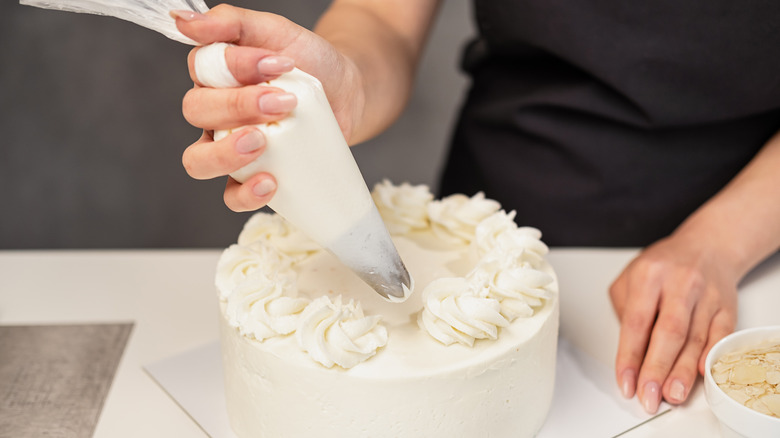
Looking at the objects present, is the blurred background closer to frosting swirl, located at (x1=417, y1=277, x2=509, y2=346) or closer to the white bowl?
Answer: frosting swirl, located at (x1=417, y1=277, x2=509, y2=346)

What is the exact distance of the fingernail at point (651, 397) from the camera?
1078 mm

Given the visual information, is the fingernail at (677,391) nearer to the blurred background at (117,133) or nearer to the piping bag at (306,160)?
the piping bag at (306,160)

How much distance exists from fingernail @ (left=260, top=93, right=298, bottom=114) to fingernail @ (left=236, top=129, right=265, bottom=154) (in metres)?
0.03

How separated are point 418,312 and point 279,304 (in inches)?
7.9

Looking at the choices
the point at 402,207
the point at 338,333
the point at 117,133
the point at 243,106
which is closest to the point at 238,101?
the point at 243,106

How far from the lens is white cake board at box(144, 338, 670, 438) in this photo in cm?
106

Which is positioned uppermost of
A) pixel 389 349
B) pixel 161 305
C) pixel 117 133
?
pixel 389 349

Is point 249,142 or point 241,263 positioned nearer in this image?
Result: point 249,142

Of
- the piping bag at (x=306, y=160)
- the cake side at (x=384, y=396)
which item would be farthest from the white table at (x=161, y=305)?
the piping bag at (x=306, y=160)

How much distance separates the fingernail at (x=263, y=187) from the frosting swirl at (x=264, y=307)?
0.66ft

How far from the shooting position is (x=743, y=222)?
132 centimetres

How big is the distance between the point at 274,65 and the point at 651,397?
73cm

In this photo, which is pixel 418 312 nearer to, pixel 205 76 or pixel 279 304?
pixel 279 304

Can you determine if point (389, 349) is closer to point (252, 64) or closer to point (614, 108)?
point (252, 64)
